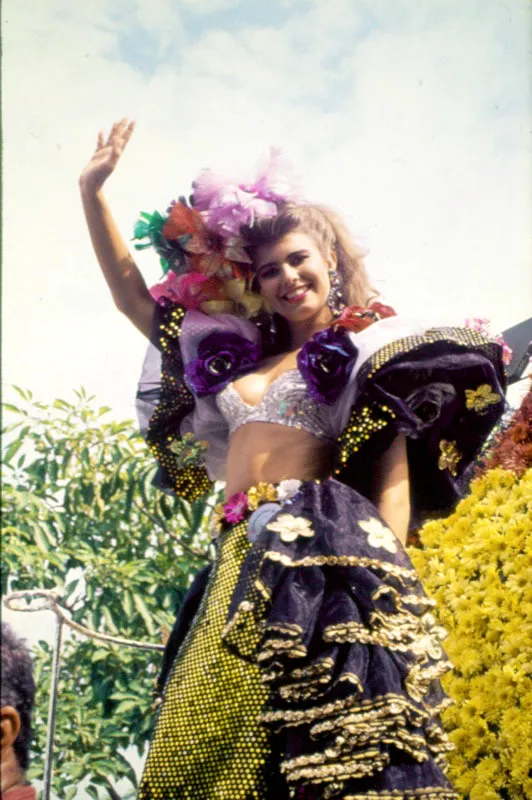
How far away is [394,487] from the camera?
191 cm

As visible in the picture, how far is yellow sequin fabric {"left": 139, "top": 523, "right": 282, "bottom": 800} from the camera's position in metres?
1.58

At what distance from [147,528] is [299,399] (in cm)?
203

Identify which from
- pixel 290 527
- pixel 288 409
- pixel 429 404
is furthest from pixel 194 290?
pixel 290 527

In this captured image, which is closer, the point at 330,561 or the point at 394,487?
the point at 330,561

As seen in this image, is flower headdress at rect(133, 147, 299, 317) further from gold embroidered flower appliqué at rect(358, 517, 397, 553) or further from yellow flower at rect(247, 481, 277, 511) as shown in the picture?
gold embroidered flower appliqué at rect(358, 517, 397, 553)

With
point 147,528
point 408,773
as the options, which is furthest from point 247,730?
point 147,528

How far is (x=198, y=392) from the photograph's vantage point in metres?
2.25

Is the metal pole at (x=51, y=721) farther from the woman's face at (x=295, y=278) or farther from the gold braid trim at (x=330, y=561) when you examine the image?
the woman's face at (x=295, y=278)

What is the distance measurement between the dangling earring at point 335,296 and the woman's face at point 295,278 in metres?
0.02

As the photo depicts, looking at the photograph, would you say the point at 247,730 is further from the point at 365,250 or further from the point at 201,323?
the point at 365,250

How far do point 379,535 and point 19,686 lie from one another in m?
0.74

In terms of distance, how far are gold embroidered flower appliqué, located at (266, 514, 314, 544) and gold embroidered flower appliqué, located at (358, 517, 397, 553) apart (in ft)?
0.36

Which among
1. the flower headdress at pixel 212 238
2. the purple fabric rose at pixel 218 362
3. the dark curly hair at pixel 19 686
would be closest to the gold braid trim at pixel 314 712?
the dark curly hair at pixel 19 686

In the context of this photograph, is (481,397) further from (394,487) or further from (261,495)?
(261,495)
